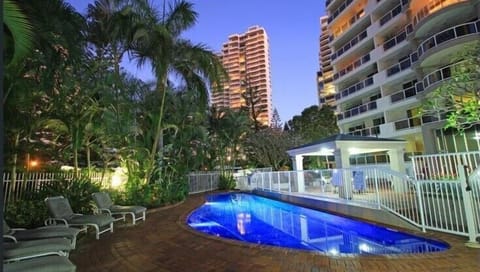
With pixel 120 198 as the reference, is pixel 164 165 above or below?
above

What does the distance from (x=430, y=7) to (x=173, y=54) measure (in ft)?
58.7

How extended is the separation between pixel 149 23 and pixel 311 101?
121 metres

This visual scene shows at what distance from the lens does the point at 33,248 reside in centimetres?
374

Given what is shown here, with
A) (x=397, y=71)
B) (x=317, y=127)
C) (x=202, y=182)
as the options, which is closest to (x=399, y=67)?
(x=397, y=71)

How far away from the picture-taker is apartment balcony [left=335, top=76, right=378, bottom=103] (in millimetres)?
26375

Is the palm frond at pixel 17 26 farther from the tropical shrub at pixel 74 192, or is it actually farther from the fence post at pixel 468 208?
the fence post at pixel 468 208

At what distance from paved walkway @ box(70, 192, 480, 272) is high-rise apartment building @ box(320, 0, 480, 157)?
12.6 meters

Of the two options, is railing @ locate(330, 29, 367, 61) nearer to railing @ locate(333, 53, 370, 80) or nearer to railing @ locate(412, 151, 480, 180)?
railing @ locate(333, 53, 370, 80)

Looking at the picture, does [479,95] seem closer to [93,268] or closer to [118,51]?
[93,268]

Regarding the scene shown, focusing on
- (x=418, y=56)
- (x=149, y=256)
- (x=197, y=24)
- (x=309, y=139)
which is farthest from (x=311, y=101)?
(x=149, y=256)

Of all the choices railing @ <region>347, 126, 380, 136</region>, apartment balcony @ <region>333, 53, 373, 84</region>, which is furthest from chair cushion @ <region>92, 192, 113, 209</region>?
apartment balcony @ <region>333, 53, 373, 84</region>

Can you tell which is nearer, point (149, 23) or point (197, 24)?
point (149, 23)

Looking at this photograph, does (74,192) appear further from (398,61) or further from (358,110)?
(358,110)

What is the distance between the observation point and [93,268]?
14.9 ft
